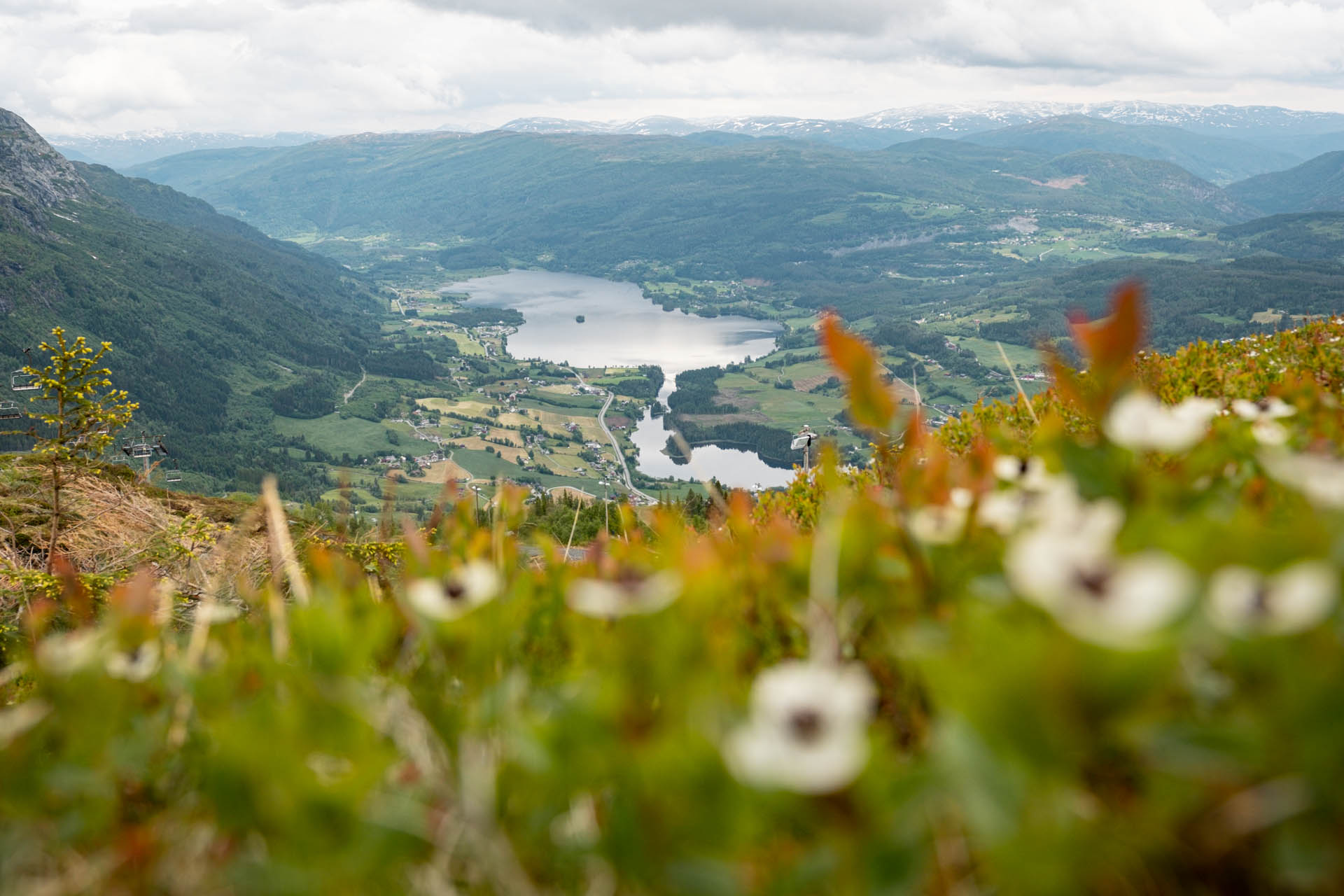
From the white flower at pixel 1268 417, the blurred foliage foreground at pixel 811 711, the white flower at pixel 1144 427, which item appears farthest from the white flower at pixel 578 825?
the white flower at pixel 1268 417

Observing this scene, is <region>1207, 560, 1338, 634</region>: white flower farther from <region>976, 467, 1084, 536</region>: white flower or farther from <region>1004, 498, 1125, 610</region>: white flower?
<region>976, 467, 1084, 536</region>: white flower

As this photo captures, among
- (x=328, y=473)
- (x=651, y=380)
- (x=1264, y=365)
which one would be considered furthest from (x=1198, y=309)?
(x=1264, y=365)

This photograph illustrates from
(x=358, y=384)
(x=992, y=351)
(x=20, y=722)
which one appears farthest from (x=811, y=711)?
(x=358, y=384)

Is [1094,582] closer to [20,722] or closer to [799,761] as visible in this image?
[799,761]

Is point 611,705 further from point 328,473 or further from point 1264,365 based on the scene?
point 328,473

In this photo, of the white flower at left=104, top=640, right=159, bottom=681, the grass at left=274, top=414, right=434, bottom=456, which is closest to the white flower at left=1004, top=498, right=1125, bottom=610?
the white flower at left=104, top=640, right=159, bottom=681

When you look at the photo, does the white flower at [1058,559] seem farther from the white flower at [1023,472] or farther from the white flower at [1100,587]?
the white flower at [1023,472]
